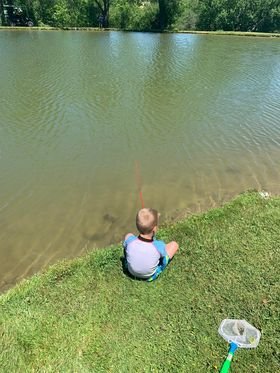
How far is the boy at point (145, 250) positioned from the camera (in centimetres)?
428

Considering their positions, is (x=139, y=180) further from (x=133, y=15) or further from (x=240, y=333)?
(x=133, y=15)

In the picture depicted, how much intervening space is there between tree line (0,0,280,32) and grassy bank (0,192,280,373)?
54750 mm

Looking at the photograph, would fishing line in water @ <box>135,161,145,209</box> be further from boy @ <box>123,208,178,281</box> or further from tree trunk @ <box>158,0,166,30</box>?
tree trunk @ <box>158,0,166,30</box>

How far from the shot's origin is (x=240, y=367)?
140 inches

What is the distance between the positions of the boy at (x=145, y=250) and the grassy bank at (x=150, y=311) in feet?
0.73

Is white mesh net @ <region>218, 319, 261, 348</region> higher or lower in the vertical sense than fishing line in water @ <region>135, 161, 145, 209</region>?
higher

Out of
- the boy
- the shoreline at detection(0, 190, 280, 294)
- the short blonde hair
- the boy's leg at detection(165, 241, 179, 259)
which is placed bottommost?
the shoreline at detection(0, 190, 280, 294)

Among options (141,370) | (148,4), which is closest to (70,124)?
(141,370)

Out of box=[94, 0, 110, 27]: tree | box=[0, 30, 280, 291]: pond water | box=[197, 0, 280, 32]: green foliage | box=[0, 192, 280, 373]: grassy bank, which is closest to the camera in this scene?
box=[0, 192, 280, 373]: grassy bank

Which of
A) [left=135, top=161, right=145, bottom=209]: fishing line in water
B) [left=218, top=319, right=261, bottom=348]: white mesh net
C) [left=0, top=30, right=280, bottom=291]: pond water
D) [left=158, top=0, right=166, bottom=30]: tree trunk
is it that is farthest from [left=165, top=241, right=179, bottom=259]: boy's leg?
[left=158, top=0, right=166, bottom=30]: tree trunk

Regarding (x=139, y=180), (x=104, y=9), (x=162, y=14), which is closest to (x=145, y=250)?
(x=139, y=180)

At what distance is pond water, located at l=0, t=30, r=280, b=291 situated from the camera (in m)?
6.43

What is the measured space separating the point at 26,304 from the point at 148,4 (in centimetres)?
6084

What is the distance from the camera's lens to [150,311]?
4168 millimetres
